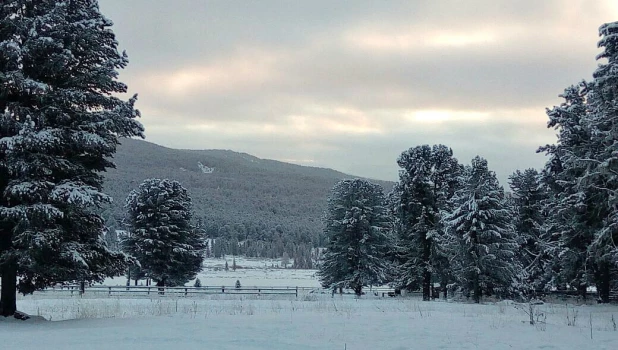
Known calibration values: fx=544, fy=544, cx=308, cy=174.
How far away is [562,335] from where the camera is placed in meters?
11.9

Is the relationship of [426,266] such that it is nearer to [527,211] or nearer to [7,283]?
[527,211]

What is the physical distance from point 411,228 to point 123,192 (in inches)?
5001

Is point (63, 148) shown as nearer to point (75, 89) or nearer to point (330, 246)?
point (75, 89)

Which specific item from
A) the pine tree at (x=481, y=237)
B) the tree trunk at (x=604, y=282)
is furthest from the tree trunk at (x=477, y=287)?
the tree trunk at (x=604, y=282)

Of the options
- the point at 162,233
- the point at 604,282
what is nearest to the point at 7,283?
the point at 162,233

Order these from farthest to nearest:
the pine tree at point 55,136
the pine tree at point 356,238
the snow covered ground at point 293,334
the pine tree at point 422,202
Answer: the pine tree at point 356,238 < the pine tree at point 422,202 < the pine tree at point 55,136 < the snow covered ground at point 293,334

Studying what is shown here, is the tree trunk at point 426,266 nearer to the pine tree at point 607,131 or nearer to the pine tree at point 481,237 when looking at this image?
the pine tree at point 481,237

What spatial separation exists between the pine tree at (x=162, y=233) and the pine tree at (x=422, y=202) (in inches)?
726

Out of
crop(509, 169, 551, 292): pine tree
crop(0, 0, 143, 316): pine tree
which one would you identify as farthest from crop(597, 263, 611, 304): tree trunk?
crop(0, 0, 143, 316): pine tree

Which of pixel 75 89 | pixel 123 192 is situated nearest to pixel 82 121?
pixel 75 89

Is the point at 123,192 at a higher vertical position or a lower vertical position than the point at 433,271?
higher

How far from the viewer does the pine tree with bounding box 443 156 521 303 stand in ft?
120

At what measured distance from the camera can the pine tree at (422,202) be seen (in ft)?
141

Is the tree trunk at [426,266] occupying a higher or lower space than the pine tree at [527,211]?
lower
